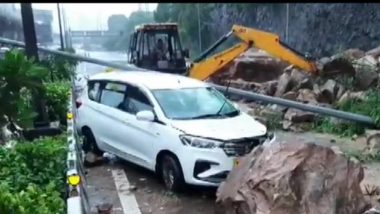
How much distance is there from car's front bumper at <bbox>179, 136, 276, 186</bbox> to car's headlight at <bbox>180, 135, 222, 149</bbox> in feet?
0.19

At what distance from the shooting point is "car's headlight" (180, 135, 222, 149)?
714 centimetres

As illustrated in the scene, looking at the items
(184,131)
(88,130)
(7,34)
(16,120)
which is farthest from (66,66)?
(7,34)

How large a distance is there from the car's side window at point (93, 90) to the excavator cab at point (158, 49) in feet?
29.6

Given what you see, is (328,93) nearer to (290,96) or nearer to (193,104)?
(290,96)

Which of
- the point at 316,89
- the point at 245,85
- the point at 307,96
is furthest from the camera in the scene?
the point at 245,85

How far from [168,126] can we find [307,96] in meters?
8.05

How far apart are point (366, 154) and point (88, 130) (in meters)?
5.03

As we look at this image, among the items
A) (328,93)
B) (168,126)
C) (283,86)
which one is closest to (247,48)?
(283,86)

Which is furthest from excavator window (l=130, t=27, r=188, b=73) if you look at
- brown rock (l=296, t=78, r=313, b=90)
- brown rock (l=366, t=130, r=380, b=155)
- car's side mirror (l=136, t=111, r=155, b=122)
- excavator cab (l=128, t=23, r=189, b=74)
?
car's side mirror (l=136, t=111, r=155, b=122)

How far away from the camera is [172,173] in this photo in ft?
24.5

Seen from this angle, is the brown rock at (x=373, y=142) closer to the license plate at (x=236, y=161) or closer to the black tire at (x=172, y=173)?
the license plate at (x=236, y=161)

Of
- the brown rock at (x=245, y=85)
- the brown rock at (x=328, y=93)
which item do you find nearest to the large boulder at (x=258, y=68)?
the brown rock at (x=245, y=85)

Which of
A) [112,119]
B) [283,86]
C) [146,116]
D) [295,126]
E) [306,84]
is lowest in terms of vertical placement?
[295,126]

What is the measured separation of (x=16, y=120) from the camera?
5.68 m
